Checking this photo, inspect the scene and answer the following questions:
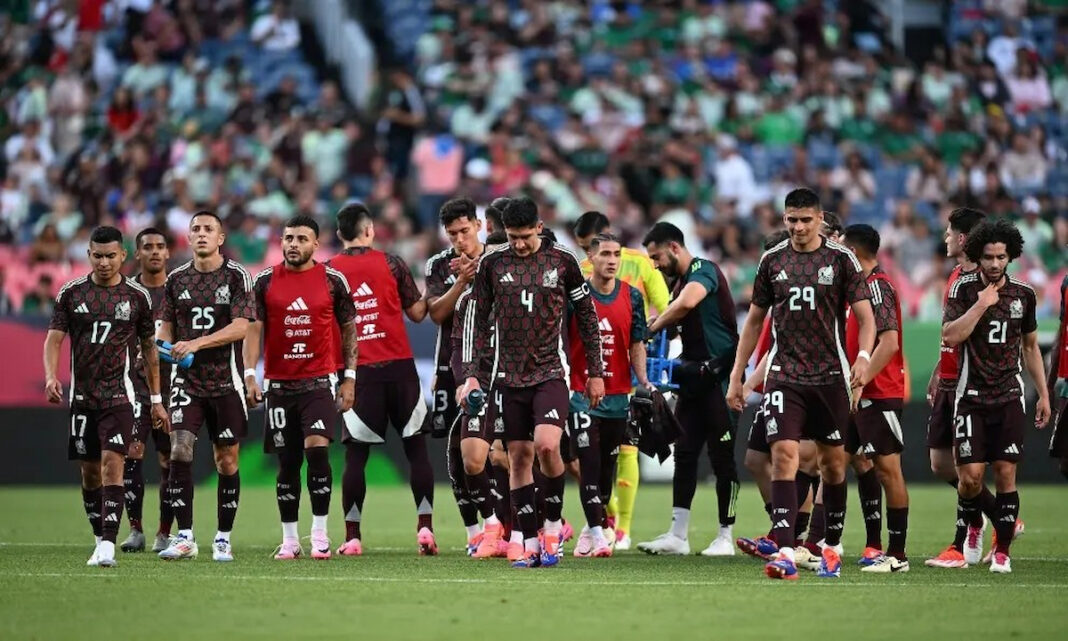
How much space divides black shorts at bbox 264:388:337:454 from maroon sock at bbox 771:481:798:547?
3634 millimetres

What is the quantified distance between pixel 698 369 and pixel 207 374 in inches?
159

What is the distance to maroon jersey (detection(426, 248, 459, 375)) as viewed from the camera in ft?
48.5

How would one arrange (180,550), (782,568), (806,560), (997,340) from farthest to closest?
(180,550) < (997,340) < (806,560) < (782,568)

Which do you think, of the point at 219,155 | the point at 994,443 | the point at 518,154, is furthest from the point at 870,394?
the point at 219,155

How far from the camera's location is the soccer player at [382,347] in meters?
14.6

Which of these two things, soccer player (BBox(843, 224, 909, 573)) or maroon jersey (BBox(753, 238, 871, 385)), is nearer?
maroon jersey (BBox(753, 238, 871, 385))

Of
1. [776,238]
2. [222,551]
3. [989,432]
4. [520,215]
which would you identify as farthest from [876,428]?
[222,551]

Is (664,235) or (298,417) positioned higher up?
(664,235)

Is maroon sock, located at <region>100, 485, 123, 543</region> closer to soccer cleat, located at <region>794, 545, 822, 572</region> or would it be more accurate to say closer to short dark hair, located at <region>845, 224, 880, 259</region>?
soccer cleat, located at <region>794, 545, 822, 572</region>

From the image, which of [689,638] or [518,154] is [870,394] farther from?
[518,154]

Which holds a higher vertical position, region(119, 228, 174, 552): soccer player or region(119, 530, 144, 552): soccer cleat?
region(119, 228, 174, 552): soccer player

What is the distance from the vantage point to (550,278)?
1274cm

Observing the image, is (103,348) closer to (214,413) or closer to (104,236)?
(104,236)

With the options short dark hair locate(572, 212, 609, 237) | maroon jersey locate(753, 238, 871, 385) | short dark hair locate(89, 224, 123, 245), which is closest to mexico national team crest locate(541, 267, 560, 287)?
maroon jersey locate(753, 238, 871, 385)
